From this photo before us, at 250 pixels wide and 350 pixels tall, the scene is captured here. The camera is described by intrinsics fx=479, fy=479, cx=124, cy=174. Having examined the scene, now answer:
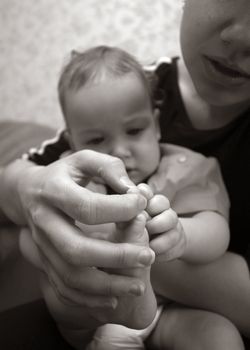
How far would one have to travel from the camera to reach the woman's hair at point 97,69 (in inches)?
31.8

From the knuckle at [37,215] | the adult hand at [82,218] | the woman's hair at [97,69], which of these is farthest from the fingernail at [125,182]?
the woman's hair at [97,69]

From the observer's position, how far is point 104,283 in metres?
0.52

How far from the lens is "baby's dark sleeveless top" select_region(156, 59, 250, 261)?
840 millimetres

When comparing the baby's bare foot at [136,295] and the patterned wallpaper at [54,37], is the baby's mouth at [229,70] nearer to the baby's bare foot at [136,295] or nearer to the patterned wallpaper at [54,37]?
the baby's bare foot at [136,295]

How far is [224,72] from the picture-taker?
0.72 m

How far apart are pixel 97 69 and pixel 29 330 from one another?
0.44 m

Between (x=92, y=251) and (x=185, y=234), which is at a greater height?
(x=92, y=251)

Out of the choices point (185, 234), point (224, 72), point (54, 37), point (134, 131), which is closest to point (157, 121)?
point (134, 131)

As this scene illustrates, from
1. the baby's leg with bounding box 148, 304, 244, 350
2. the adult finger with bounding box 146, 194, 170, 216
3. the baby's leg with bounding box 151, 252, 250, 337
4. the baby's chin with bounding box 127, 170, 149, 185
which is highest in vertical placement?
the adult finger with bounding box 146, 194, 170, 216

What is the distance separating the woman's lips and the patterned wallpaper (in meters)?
0.86

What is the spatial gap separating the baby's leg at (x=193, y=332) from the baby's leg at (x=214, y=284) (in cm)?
2

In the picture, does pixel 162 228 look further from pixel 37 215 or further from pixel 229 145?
pixel 229 145

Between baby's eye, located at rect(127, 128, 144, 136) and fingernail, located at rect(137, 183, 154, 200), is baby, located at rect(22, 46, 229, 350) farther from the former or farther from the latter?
fingernail, located at rect(137, 183, 154, 200)

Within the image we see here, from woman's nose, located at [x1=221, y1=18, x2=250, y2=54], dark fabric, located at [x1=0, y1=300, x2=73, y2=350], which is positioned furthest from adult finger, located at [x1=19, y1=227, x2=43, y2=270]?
woman's nose, located at [x1=221, y1=18, x2=250, y2=54]
